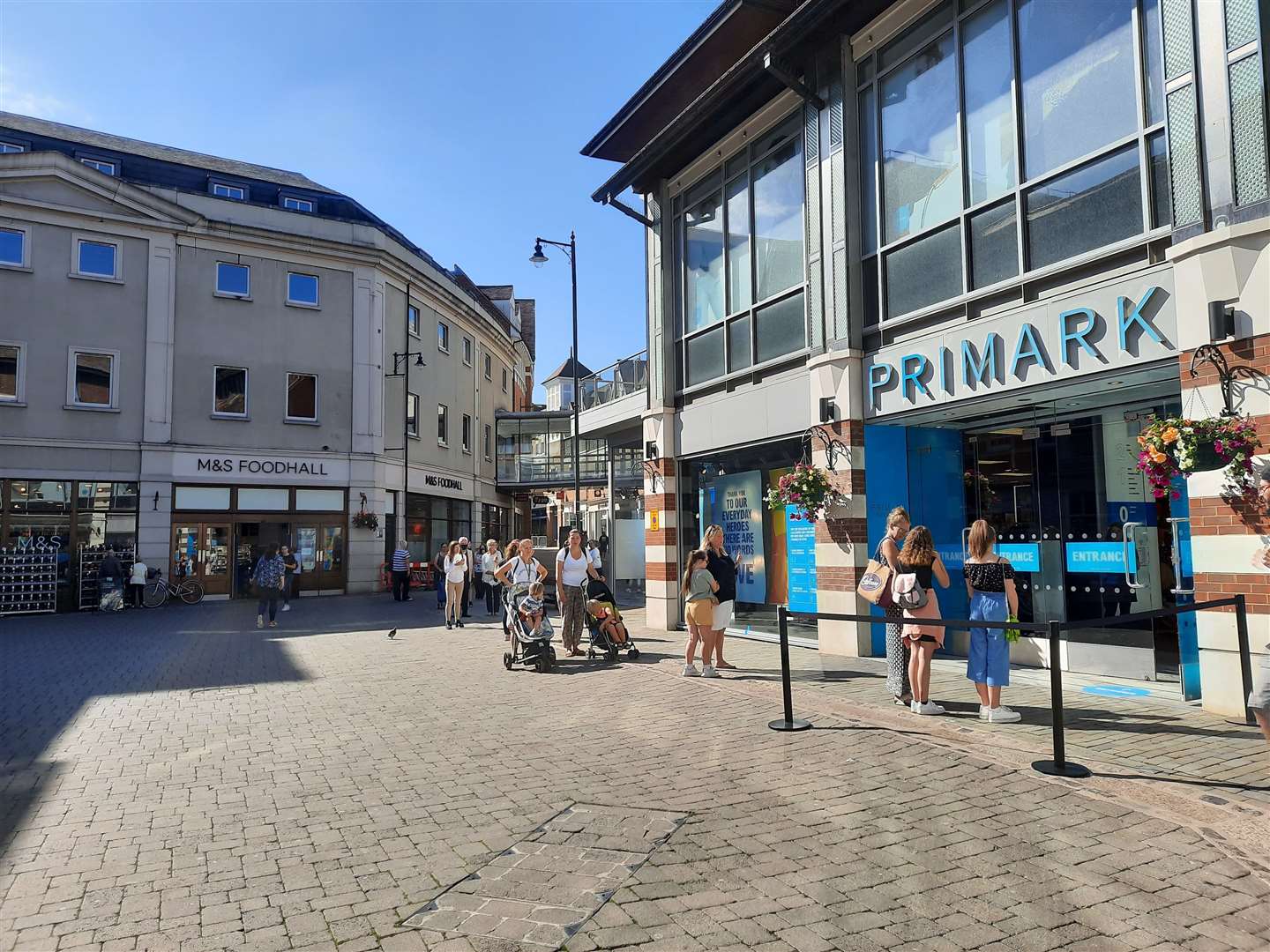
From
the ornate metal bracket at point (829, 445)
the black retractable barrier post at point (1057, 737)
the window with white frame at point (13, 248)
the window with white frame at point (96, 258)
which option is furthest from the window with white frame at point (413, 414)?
the black retractable barrier post at point (1057, 737)

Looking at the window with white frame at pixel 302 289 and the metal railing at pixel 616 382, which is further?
the window with white frame at pixel 302 289

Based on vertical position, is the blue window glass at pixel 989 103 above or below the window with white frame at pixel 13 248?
below

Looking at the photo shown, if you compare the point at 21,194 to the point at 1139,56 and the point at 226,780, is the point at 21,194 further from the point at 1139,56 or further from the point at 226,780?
the point at 1139,56

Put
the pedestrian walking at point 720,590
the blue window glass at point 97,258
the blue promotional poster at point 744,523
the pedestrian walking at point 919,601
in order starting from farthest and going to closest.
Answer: the blue window glass at point 97,258, the blue promotional poster at point 744,523, the pedestrian walking at point 720,590, the pedestrian walking at point 919,601

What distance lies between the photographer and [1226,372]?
260 inches

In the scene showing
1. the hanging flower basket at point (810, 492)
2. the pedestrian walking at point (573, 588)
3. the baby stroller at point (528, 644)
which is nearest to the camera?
the baby stroller at point (528, 644)

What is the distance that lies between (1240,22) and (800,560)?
7859 mm

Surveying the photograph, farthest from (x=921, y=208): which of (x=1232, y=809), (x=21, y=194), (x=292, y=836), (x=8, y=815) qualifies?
(x=21, y=194)

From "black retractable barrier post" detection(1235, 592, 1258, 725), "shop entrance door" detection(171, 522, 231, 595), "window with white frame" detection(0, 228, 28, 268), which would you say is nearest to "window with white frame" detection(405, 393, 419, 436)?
"shop entrance door" detection(171, 522, 231, 595)

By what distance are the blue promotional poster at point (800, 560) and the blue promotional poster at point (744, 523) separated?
809 mm

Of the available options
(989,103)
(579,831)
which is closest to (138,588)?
(579,831)

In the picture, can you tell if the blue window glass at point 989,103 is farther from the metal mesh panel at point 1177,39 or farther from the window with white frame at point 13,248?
the window with white frame at point 13,248

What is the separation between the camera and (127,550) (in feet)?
75.3

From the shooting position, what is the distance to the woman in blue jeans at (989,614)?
6848 mm
